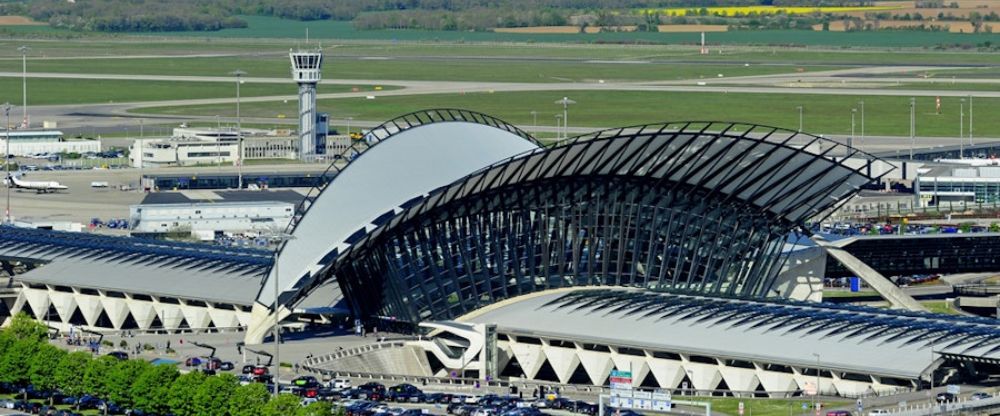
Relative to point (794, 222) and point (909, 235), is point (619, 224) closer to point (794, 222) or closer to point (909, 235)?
point (794, 222)

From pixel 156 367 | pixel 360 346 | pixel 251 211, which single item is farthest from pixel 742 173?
pixel 251 211

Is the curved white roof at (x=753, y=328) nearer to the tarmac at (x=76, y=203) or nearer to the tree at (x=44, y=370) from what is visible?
the tree at (x=44, y=370)

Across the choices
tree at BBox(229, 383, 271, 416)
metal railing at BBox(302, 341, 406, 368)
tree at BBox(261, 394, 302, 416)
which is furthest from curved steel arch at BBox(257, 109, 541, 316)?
tree at BBox(261, 394, 302, 416)

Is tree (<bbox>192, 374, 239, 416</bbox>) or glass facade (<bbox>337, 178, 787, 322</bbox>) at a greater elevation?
glass facade (<bbox>337, 178, 787, 322</bbox>)

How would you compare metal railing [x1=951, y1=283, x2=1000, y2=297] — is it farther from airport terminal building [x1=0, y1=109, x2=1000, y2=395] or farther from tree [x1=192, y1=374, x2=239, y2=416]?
tree [x1=192, y1=374, x2=239, y2=416]

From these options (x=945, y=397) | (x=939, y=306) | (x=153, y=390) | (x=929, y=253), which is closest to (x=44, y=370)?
(x=153, y=390)

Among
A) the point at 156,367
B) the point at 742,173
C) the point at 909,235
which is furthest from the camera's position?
the point at 909,235
